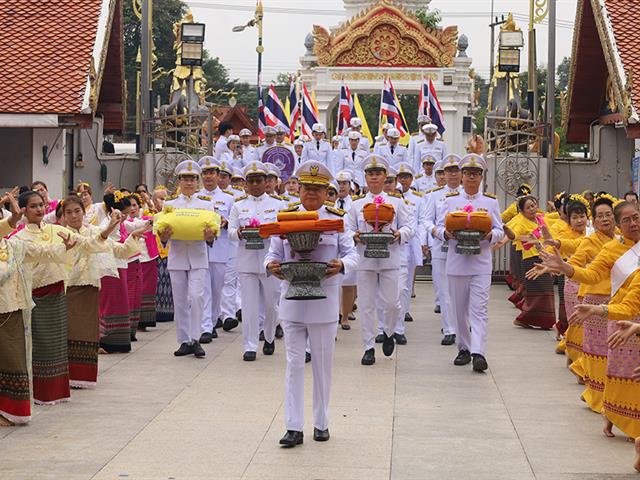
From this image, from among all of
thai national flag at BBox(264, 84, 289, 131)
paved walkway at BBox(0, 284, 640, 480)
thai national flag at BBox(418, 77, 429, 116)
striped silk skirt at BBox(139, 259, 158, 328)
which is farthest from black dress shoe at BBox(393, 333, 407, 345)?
thai national flag at BBox(264, 84, 289, 131)

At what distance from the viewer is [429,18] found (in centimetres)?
4541

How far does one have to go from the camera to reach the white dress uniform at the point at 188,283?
539 inches

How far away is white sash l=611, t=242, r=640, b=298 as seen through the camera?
8.80 metres

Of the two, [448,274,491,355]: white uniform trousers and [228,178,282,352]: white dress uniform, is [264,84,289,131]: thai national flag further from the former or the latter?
[448,274,491,355]: white uniform trousers

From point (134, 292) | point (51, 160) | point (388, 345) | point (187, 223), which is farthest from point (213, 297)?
point (51, 160)

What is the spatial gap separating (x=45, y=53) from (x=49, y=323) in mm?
12357

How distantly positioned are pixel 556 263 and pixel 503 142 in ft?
50.8

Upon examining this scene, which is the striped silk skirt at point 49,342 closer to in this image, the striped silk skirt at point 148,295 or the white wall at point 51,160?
the striped silk skirt at point 148,295

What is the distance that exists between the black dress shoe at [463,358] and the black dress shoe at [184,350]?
2.79 meters

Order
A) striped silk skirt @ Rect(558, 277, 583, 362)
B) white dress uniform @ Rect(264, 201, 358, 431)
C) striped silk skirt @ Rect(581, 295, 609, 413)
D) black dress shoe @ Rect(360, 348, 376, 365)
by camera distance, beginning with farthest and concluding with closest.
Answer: black dress shoe @ Rect(360, 348, 376, 365) → striped silk skirt @ Rect(558, 277, 583, 362) → striped silk skirt @ Rect(581, 295, 609, 413) → white dress uniform @ Rect(264, 201, 358, 431)

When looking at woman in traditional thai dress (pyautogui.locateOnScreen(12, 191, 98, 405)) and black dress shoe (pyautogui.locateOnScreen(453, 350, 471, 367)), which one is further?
black dress shoe (pyautogui.locateOnScreen(453, 350, 471, 367))

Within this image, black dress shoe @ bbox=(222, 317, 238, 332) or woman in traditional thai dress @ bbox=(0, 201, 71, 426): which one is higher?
woman in traditional thai dress @ bbox=(0, 201, 71, 426)

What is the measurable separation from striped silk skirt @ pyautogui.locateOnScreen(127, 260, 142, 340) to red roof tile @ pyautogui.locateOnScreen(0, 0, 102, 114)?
5.82 metres

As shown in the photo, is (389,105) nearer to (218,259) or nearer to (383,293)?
(218,259)
